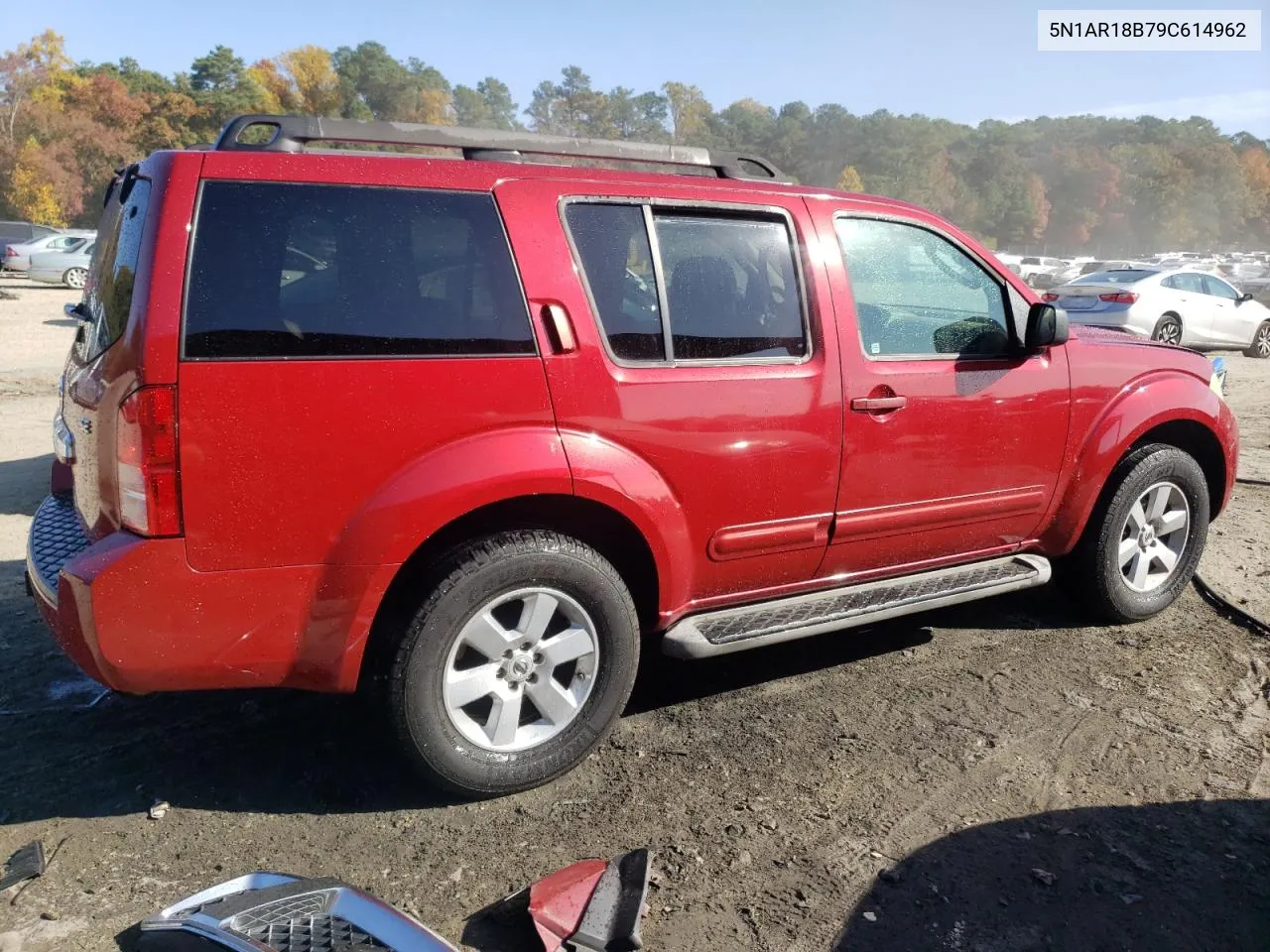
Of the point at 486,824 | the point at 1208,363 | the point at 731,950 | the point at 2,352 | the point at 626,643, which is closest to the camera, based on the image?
the point at 731,950

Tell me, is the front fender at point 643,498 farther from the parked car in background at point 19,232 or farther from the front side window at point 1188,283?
the parked car in background at point 19,232

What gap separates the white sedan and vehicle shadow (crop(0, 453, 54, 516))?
13.1m

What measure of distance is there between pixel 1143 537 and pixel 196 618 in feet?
13.2

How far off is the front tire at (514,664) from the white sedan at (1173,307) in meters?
13.3

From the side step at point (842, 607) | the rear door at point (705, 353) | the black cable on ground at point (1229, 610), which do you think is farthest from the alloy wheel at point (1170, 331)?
the rear door at point (705, 353)

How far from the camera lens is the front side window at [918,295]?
12.5 feet

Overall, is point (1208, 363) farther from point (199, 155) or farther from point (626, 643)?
point (199, 155)

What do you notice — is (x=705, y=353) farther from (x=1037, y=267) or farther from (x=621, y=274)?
(x=1037, y=267)

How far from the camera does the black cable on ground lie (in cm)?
464

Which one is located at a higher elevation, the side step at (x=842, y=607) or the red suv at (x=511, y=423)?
the red suv at (x=511, y=423)

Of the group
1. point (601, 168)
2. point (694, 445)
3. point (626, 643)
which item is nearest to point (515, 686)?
point (626, 643)

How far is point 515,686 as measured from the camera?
315 cm

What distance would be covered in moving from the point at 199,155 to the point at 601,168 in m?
1.33

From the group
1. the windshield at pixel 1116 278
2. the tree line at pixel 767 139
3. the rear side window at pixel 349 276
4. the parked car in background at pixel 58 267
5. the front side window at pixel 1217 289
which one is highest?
the tree line at pixel 767 139
